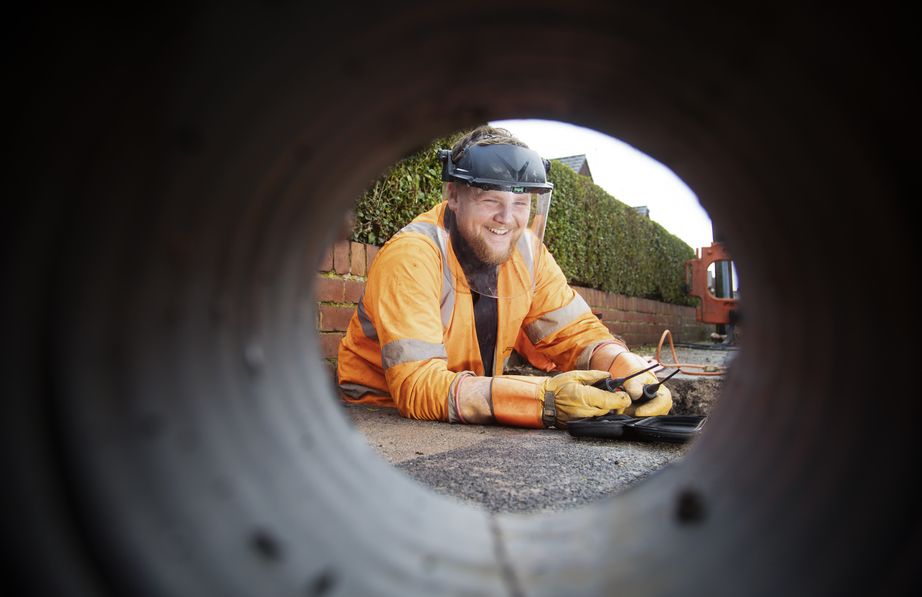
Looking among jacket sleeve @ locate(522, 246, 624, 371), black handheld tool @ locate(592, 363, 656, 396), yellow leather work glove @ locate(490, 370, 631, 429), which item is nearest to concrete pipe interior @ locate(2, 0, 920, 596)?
yellow leather work glove @ locate(490, 370, 631, 429)

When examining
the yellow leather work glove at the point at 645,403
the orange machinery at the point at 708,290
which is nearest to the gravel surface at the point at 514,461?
the yellow leather work glove at the point at 645,403

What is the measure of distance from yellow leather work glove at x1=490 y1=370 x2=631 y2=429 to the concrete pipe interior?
6.67 feet

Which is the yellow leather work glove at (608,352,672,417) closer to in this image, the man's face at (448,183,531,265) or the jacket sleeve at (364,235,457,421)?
the jacket sleeve at (364,235,457,421)

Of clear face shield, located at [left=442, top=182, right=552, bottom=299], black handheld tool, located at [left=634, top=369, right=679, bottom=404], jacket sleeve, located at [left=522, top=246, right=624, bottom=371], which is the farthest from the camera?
jacket sleeve, located at [left=522, top=246, right=624, bottom=371]

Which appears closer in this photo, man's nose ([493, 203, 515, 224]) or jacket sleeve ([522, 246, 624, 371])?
man's nose ([493, 203, 515, 224])

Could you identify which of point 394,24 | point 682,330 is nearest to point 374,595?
point 394,24

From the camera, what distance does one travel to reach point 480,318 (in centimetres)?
383

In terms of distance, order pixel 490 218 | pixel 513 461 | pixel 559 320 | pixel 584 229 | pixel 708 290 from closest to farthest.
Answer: pixel 513 461 → pixel 490 218 → pixel 559 320 → pixel 584 229 → pixel 708 290

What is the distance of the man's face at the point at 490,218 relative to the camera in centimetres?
370

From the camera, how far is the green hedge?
14.6 feet

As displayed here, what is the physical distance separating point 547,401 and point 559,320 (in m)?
1.26

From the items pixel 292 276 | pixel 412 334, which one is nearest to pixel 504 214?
pixel 412 334

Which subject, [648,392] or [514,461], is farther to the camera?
[648,392]

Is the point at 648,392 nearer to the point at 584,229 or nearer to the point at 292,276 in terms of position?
the point at 292,276
